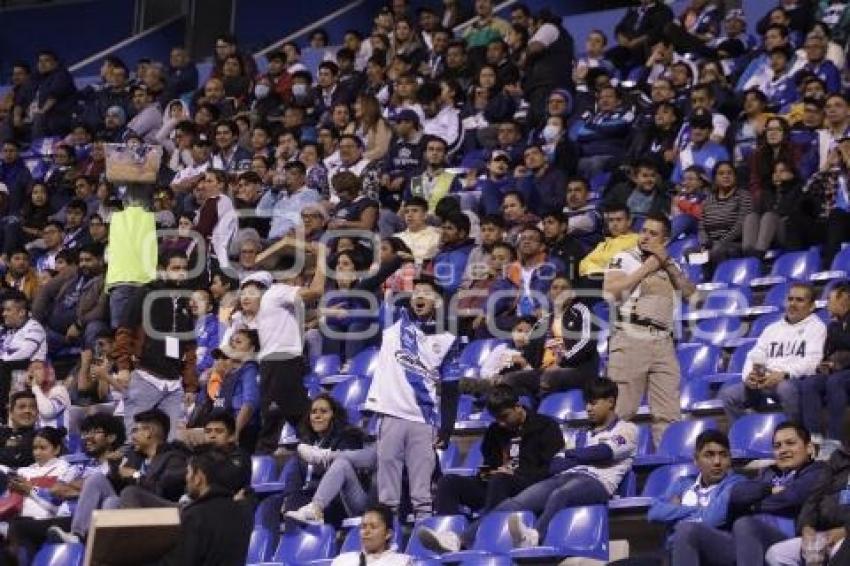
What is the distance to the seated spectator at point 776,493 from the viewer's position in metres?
9.03

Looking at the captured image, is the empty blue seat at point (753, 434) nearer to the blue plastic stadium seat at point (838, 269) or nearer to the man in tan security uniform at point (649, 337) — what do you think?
the man in tan security uniform at point (649, 337)

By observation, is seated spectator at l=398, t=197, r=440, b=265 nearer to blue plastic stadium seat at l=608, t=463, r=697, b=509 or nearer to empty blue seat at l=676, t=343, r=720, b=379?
empty blue seat at l=676, t=343, r=720, b=379

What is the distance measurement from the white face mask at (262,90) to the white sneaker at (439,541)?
8774 millimetres

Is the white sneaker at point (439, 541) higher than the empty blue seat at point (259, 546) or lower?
higher

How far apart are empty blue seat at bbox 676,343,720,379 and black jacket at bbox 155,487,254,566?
4.32m

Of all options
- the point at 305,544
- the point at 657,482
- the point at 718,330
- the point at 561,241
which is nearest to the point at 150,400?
the point at 305,544

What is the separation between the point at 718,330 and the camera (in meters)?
12.5

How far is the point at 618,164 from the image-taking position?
1496cm

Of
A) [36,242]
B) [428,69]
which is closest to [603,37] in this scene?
[428,69]

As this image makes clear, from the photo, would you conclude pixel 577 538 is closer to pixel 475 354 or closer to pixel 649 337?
pixel 649 337

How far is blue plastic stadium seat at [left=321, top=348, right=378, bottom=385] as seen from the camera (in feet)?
43.1

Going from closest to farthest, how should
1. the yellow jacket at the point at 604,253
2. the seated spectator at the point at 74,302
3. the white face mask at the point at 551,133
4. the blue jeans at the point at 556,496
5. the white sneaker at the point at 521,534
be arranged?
1. the white sneaker at the point at 521,534
2. the blue jeans at the point at 556,496
3. the yellow jacket at the point at 604,253
4. the seated spectator at the point at 74,302
5. the white face mask at the point at 551,133

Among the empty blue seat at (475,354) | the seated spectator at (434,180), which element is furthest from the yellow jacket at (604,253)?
the seated spectator at (434,180)

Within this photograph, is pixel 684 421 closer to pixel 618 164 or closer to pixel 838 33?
pixel 618 164
